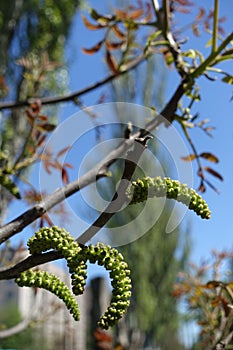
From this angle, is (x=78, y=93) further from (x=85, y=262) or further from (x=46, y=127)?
(x=85, y=262)

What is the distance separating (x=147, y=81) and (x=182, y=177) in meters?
9.54

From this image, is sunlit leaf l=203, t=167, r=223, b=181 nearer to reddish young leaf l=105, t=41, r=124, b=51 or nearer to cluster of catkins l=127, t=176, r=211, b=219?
reddish young leaf l=105, t=41, r=124, b=51

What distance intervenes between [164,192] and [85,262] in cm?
7

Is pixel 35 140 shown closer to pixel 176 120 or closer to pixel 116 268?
pixel 176 120

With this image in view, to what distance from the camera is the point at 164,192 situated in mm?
319

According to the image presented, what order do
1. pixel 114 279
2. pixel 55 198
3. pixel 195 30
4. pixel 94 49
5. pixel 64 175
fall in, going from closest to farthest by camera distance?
pixel 114 279 → pixel 55 198 → pixel 64 175 → pixel 94 49 → pixel 195 30

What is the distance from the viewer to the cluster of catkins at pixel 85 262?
11.4 inches

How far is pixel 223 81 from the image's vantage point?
0.68m

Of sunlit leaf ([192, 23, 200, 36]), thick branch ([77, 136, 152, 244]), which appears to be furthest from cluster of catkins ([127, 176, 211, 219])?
sunlit leaf ([192, 23, 200, 36])

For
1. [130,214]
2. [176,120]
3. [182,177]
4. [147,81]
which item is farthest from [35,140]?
[147,81]

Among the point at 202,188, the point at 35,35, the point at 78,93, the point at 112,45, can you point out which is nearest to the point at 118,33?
the point at 112,45

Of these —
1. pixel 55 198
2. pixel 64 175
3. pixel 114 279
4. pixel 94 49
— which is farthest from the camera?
pixel 94 49

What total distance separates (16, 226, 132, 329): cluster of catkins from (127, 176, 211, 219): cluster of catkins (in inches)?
1.6

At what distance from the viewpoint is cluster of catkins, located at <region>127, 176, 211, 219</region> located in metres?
0.32
